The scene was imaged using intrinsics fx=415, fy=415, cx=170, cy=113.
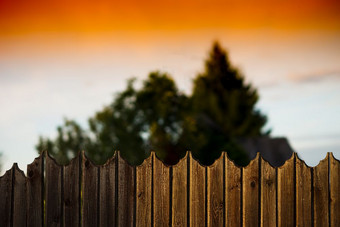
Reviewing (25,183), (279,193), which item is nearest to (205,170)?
(279,193)

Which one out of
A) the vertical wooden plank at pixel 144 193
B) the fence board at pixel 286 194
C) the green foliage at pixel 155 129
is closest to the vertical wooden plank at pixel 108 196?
the vertical wooden plank at pixel 144 193

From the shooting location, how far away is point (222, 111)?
49.6 metres

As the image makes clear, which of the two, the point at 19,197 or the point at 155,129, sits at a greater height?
the point at 155,129

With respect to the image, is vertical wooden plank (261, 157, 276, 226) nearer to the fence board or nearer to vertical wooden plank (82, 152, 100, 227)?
the fence board

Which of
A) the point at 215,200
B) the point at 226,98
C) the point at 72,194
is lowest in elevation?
the point at 215,200

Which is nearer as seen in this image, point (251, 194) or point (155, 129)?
point (251, 194)

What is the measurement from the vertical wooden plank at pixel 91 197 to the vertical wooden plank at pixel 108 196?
0.26ft

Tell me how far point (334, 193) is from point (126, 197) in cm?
313

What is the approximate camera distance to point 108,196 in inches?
243

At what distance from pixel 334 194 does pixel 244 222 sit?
57.4 inches

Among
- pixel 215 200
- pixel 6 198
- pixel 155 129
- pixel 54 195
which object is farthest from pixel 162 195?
pixel 155 129

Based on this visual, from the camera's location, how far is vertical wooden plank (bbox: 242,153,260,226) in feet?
19.9

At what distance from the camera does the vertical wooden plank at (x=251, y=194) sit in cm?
607

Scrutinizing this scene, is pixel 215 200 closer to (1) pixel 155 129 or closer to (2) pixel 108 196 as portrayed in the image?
(2) pixel 108 196
